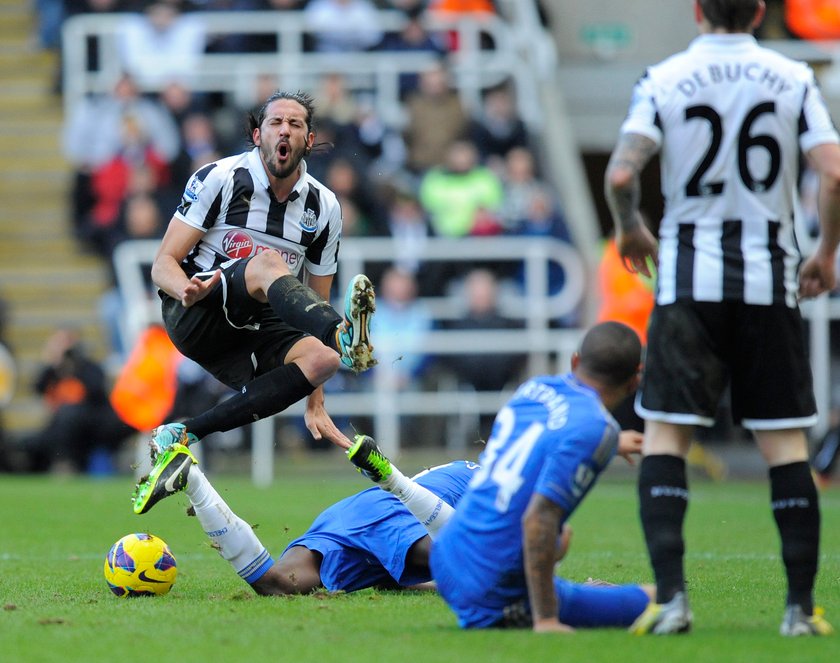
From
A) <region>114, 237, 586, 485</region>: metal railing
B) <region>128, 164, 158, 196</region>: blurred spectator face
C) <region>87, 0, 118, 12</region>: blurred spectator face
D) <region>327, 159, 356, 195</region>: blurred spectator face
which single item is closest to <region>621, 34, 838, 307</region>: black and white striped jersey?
<region>114, 237, 586, 485</region>: metal railing

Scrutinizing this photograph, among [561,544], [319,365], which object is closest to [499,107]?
[319,365]

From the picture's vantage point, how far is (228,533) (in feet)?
21.6

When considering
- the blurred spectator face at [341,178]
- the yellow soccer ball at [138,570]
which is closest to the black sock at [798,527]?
the yellow soccer ball at [138,570]

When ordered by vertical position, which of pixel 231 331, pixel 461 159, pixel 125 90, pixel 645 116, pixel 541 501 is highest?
pixel 125 90

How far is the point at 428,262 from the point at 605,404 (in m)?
10.1

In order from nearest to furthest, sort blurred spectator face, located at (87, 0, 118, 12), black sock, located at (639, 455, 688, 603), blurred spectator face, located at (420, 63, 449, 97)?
black sock, located at (639, 455, 688, 603) → blurred spectator face, located at (420, 63, 449, 97) → blurred spectator face, located at (87, 0, 118, 12)

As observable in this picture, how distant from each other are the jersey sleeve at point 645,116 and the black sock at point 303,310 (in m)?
1.98

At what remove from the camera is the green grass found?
4941 mm

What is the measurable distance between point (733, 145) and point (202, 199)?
296 centimetres

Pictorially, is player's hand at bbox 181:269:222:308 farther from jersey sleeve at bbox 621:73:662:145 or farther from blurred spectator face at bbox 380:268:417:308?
blurred spectator face at bbox 380:268:417:308

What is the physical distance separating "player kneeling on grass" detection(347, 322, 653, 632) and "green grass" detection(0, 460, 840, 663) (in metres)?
0.16

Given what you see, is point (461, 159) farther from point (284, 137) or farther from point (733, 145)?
point (733, 145)

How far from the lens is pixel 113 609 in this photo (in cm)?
621

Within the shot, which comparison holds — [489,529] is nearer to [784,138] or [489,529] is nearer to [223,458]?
[784,138]
